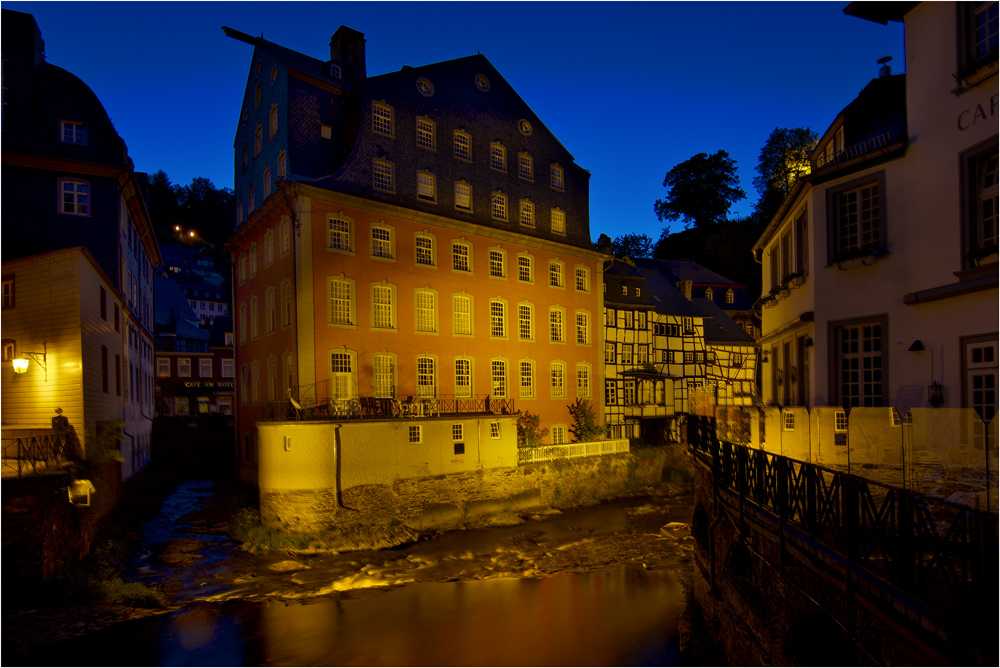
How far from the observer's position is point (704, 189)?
227 ft

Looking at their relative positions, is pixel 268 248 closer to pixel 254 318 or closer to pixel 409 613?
pixel 254 318

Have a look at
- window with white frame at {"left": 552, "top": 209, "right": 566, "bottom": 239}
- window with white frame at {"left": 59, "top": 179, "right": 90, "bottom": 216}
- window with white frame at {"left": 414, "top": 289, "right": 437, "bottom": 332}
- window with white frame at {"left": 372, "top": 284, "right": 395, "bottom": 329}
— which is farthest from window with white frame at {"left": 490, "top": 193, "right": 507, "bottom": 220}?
window with white frame at {"left": 59, "top": 179, "right": 90, "bottom": 216}

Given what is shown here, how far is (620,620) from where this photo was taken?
1530 cm

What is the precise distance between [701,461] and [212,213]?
341 feet

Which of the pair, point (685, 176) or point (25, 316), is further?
point (685, 176)

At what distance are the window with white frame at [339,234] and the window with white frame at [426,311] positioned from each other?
378cm

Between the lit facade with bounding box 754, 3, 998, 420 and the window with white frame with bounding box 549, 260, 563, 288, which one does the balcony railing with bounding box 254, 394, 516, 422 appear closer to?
the window with white frame with bounding box 549, 260, 563, 288

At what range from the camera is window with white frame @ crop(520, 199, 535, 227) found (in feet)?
105

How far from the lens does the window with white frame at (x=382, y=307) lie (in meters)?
25.5

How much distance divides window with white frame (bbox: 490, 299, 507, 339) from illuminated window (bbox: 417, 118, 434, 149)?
7994 millimetres

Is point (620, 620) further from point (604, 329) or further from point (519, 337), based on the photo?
point (604, 329)

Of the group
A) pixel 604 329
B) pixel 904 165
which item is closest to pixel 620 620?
pixel 904 165

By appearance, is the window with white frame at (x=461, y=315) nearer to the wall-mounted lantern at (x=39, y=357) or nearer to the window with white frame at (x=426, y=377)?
the window with white frame at (x=426, y=377)

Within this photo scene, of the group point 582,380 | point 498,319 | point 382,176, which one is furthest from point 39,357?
point 582,380
